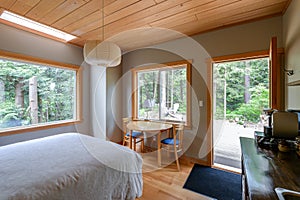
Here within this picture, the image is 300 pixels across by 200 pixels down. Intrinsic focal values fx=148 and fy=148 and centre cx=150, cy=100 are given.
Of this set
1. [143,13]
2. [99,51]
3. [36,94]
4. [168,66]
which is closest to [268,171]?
[99,51]

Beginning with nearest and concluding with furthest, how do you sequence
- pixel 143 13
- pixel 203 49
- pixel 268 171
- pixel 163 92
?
pixel 268 171
pixel 143 13
pixel 203 49
pixel 163 92

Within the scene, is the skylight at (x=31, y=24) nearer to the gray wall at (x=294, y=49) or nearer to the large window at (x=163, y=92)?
the large window at (x=163, y=92)

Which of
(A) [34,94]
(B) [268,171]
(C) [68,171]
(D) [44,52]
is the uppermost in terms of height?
(D) [44,52]

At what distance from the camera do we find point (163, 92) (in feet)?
11.5

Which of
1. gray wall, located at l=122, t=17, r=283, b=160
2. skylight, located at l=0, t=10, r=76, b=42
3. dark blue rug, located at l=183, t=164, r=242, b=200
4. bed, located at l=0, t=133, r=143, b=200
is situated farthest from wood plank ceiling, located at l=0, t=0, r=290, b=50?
dark blue rug, located at l=183, t=164, r=242, b=200

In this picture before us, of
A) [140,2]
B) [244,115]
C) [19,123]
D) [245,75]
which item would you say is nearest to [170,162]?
[244,115]

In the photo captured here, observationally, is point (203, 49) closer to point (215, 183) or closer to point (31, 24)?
point (215, 183)

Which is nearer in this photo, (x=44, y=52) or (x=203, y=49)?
(x=203, y=49)

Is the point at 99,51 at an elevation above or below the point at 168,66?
below

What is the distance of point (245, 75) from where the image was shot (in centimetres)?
287

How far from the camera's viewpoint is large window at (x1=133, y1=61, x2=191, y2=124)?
3148mm

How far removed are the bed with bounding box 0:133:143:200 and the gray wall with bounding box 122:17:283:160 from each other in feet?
5.09

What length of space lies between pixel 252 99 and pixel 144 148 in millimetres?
2532

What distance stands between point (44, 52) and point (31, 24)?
1.69 ft
